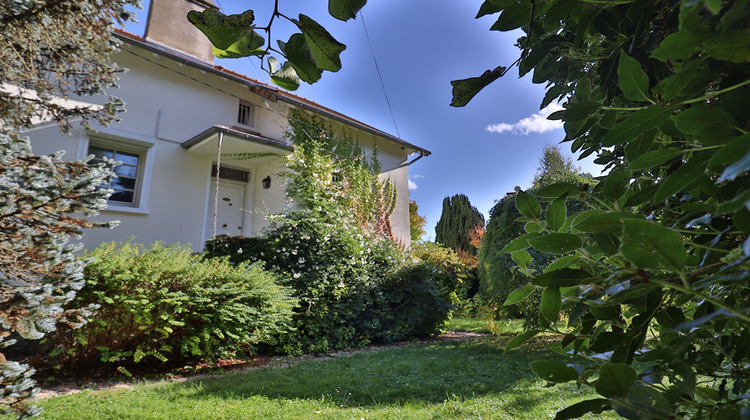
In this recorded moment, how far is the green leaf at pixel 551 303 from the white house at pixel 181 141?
741 cm

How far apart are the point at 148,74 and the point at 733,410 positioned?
9295 mm

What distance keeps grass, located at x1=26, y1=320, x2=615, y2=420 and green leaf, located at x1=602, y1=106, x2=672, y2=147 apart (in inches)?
120

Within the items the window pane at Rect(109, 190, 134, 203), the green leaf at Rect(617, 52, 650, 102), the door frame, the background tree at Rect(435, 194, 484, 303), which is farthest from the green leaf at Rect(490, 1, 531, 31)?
the background tree at Rect(435, 194, 484, 303)

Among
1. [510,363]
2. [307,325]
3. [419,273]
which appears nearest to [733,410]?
[510,363]

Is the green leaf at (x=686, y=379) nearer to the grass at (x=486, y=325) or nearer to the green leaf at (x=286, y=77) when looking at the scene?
the green leaf at (x=286, y=77)

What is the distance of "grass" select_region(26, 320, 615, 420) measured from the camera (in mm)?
3061

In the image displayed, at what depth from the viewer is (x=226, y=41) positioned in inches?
22.5

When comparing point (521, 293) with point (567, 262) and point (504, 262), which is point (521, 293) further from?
point (504, 262)

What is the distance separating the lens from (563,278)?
1.59ft

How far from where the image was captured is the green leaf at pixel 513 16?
0.67 m

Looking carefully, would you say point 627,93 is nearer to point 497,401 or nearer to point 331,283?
point 497,401

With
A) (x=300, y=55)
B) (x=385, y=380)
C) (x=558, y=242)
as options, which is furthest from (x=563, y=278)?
(x=385, y=380)

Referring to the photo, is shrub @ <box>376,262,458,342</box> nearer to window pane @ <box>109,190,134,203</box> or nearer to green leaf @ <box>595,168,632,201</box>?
window pane @ <box>109,190,134,203</box>

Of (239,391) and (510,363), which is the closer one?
(239,391)
